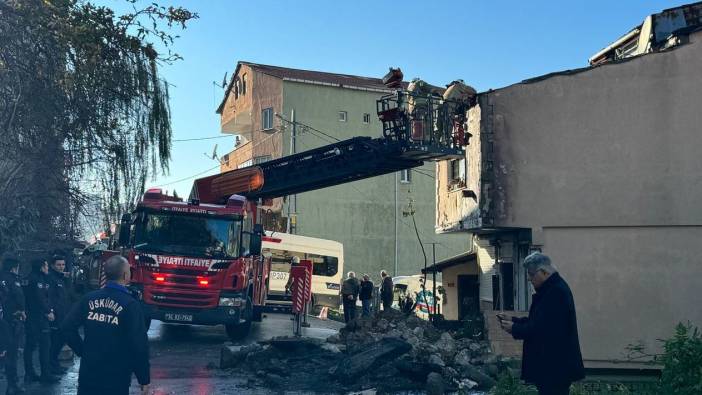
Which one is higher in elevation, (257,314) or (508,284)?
(508,284)

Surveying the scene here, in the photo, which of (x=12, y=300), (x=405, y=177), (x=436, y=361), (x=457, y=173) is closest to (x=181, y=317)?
(x=12, y=300)

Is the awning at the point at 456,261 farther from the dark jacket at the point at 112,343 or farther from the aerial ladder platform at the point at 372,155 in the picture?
the dark jacket at the point at 112,343

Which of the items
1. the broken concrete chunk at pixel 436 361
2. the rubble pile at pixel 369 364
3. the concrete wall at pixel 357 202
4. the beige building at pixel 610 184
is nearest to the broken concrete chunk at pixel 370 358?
the rubble pile at pixel 369 364

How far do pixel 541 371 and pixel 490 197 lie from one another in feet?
33.9

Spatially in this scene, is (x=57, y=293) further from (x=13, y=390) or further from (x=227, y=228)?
(x=227, y=228)

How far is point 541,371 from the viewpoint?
6703 millimetres

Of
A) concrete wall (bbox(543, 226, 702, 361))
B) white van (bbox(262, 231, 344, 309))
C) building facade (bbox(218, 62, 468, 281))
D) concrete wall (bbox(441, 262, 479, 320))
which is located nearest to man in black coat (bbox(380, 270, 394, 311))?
concrete wall (bbox(441, 262, 479, 320))

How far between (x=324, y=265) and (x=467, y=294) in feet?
31.0

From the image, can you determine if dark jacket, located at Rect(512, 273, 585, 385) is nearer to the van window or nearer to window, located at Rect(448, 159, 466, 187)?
window, located at Rect(448, 159, 466, 187)

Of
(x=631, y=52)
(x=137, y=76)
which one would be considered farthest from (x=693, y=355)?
(x=631, y=52)

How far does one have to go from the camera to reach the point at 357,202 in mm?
41562

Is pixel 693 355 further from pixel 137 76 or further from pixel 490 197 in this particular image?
pixel 137 76

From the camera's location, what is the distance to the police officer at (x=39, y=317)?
37.2ft

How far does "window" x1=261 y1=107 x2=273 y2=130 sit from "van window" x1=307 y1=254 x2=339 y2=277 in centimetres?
1179
